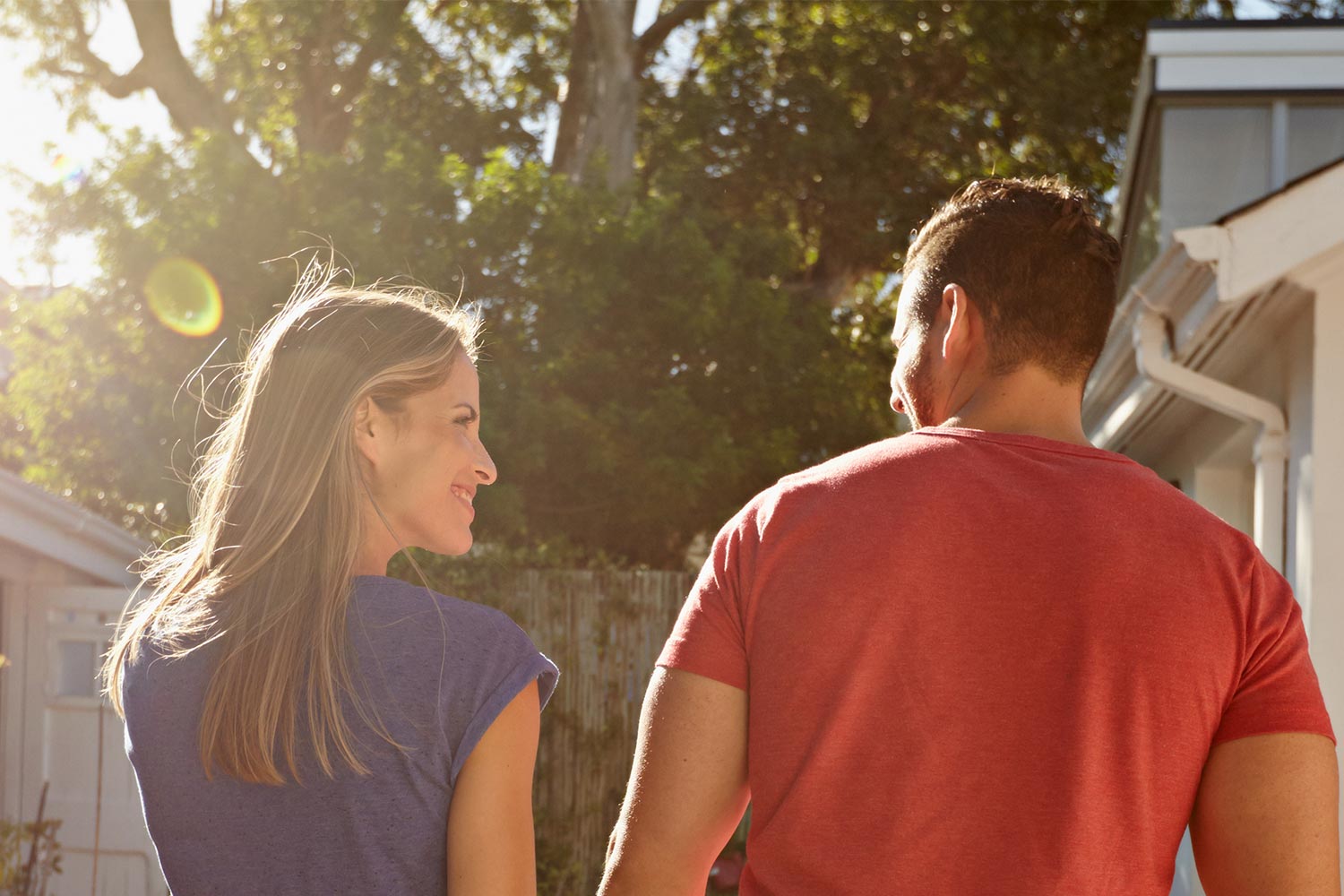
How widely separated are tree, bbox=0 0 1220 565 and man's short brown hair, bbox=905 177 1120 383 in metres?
6.67

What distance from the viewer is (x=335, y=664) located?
1704 mm

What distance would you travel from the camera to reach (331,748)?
168cm

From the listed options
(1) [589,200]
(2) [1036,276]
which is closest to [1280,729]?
(2) [1036,276]

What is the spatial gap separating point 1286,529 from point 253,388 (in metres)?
4.55

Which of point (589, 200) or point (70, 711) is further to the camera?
point (589, 200)

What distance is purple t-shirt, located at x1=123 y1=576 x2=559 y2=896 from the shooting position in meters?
1.69

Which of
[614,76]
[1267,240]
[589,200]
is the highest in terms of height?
[614,76]

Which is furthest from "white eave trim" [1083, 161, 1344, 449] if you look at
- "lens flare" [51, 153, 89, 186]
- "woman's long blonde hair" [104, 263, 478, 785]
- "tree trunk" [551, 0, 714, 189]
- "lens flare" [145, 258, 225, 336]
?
"lens flare" [51, 153, 89, 186]

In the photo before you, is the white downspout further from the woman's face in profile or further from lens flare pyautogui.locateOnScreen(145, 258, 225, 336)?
lens flare pyautogui.locateOnScreen(145, 258, 225, 336)

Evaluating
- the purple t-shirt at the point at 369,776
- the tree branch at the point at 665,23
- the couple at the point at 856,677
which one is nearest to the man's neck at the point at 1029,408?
the couple at the point at 856,677

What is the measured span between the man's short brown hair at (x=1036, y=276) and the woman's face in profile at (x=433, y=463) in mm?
700

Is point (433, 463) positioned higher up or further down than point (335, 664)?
higher up

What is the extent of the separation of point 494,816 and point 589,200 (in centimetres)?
1112

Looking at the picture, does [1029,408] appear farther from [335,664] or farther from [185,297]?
[185,297]
